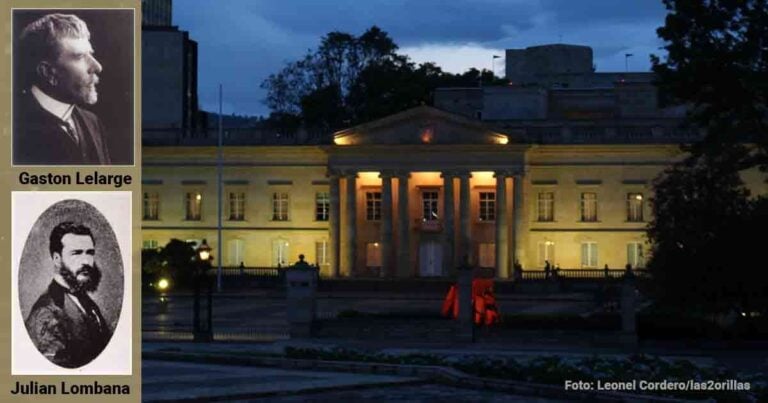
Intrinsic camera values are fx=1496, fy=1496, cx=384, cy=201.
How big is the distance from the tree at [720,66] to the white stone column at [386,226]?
37.9 metres

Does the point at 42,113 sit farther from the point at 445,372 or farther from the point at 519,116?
the point at 519,116

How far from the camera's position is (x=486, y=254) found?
246 feet

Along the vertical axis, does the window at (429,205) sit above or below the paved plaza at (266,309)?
above

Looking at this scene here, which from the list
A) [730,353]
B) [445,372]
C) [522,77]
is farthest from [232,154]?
[445,372]

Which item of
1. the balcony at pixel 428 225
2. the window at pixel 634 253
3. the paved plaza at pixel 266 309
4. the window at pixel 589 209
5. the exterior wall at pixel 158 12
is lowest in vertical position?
the paved plaza at pixel 266 309

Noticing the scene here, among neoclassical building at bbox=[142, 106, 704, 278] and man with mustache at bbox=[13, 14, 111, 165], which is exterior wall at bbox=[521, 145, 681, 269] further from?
man with mustache at bbox=[13, 14, 111, 165]

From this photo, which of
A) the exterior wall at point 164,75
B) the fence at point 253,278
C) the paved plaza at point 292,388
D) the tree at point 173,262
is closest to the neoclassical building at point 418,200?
the fence at point 253,278

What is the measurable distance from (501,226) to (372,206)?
7.18 meters

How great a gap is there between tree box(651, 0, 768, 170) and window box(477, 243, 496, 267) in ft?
123

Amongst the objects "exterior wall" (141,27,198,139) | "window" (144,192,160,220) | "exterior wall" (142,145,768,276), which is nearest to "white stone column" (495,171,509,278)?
"exterior wall" (142,145,768,276)

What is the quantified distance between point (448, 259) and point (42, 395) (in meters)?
68.7

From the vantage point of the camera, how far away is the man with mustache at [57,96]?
5.77 metres

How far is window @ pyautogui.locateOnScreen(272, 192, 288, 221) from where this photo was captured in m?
77.6

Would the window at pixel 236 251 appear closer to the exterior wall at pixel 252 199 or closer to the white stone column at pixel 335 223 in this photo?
the exterior wall at pixel 252 199
